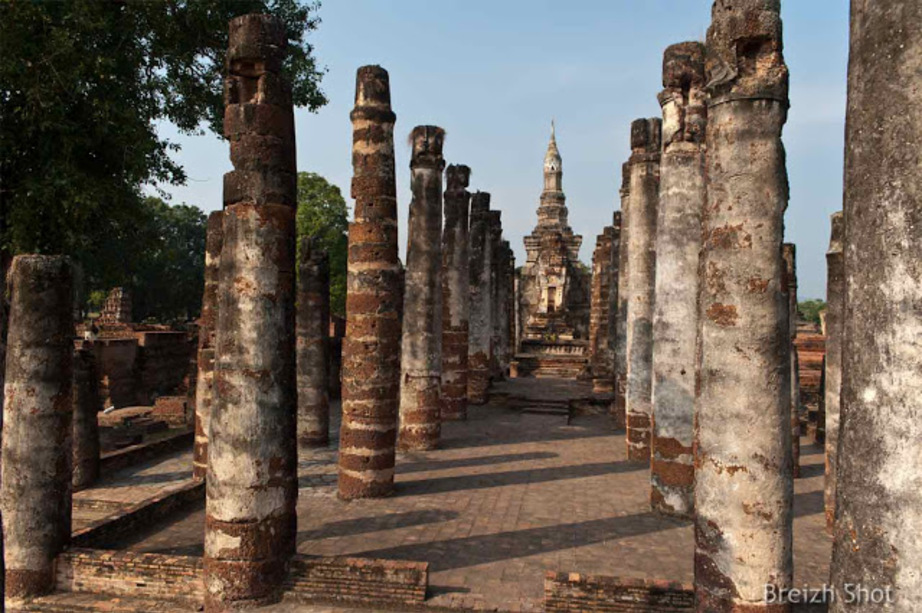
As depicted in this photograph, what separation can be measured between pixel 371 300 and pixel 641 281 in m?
6.17

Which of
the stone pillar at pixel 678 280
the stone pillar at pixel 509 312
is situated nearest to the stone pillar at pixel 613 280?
the stone pillar at pixel 509 312

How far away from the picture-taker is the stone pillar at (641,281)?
44.2 feet

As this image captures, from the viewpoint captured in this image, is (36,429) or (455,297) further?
(455,297)

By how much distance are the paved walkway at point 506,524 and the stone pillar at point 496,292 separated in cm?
1182

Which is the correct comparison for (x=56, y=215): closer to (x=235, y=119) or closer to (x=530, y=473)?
(x=235, y=119)

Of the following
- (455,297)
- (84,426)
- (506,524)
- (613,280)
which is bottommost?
(506,524)

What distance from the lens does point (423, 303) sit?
1459cm

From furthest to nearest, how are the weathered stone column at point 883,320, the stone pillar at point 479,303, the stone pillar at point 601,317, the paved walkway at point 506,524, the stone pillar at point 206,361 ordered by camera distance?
1. the stone pillar at point 601,317
2. the stone pillar at point 479,303
3. the stone pillar at point 206,361
4. the paved walkway at point 506,524
5. the weathered stone column at point 883,320

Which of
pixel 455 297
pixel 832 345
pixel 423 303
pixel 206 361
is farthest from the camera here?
pixel 455 297

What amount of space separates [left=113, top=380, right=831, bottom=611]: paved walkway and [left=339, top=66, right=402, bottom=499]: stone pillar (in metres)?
0.70

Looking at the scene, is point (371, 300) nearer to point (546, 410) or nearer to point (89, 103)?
point (89, 103)

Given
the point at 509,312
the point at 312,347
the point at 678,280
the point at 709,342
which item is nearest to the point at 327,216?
the point at 509,312

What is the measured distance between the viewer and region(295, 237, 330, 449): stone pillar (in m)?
15.2

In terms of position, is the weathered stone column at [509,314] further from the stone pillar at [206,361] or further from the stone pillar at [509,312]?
the stone pillar at [206,361]
